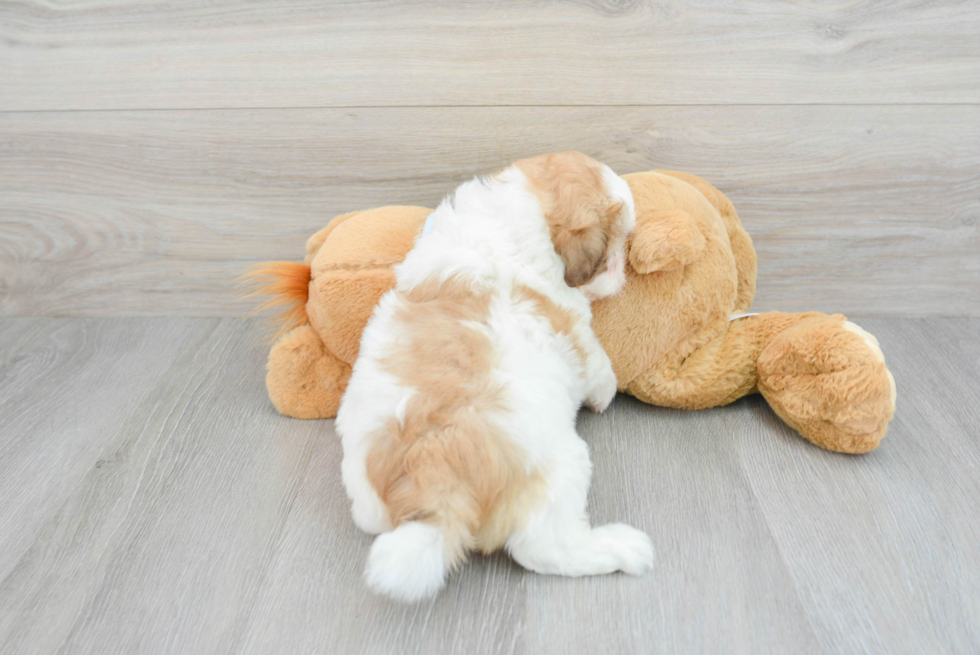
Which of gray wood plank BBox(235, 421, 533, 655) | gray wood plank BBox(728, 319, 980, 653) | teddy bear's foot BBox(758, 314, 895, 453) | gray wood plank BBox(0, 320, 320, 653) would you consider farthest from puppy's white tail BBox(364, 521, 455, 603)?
teddy bear's foot BBox(758, 314, 895, 453)

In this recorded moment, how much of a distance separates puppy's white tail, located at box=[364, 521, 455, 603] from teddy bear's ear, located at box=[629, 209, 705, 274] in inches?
22.2

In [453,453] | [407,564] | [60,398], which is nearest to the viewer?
[407,564]

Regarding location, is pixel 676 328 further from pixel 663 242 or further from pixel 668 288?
pixel 663 242

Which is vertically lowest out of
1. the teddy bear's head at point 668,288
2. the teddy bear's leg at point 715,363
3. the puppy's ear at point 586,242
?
the teddy bear's leg at point 715,363

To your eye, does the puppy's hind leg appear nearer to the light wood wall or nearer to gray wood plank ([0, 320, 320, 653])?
gray wood plank ([0, 320, 320, 653])

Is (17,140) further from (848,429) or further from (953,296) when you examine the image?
(953,296)

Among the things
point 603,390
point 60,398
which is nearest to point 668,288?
point 603,390

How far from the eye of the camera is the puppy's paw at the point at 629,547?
3.18 ft

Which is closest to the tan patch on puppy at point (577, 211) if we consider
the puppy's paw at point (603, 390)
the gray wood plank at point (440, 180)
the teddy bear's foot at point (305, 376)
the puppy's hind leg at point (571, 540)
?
the puppy's paw at point (603, 390)

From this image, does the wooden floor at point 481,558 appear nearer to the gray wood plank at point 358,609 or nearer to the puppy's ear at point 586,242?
the gray wood plank at point 358,609

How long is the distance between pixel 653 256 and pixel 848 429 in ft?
1.40

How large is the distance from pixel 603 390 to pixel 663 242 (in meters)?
0.27

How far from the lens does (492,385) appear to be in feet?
3.18

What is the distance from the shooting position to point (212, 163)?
154 cm
